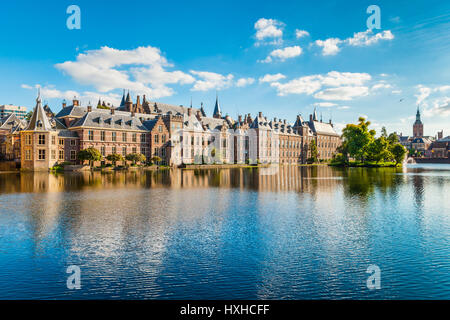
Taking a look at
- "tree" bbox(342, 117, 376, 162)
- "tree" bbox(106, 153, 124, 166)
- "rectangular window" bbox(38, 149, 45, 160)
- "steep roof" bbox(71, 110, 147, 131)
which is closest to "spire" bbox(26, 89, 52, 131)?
"rectangular window" bbox(38, 149, 45, 160)

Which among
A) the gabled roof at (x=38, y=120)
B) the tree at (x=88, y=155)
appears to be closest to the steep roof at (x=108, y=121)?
the gabled roof at (x=38, y=120)

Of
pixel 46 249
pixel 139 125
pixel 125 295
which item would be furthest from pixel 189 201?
pixel 139 125

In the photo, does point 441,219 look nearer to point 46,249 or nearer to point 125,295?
point 125,295

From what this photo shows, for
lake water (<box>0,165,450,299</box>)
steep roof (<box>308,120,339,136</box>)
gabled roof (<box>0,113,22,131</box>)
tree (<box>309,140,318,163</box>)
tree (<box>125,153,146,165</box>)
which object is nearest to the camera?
lake water (<box>0,165,450,299</box>)

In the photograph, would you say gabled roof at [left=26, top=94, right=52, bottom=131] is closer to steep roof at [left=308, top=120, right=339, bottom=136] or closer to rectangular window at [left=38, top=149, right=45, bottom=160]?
rectangular window at [left=38, top=149, right=45, bottom=160]

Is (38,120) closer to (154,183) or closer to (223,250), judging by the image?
(154,183)

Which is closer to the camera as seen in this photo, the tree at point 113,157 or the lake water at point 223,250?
the lake water at point 223,250

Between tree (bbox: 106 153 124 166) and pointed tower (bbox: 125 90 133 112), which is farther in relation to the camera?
pointed tower (bbox: 125 90 133 112)

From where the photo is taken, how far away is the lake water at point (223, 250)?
929cm

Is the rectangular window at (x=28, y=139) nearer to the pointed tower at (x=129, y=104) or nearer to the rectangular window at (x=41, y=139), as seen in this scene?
the rectangular window at (x=41, y=139)

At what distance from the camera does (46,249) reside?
1262 centimetres

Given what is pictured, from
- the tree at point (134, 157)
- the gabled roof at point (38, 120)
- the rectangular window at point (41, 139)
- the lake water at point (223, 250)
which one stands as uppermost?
the gabled roof at point (38, 120)

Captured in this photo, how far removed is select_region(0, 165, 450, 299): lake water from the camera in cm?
929
